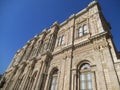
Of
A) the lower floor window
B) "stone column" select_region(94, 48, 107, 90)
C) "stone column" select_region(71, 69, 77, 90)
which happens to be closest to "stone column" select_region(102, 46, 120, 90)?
"stone column" select_region(94, 48, 107, 90)

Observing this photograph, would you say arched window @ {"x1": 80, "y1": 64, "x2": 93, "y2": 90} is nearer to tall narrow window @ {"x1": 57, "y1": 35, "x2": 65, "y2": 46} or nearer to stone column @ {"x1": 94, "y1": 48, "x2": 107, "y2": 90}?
stone column @ {"x1": 94, "y1": 48, "x2": 107, "y2": 90}

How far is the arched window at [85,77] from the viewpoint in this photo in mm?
8063

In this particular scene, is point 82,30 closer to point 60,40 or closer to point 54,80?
point 60,40

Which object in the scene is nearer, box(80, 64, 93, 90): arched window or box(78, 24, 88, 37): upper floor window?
box(80, 64, 93, 90): arched window

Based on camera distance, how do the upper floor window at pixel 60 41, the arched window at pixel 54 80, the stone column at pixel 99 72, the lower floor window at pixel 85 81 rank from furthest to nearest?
the upper floor window at pixel 60 41 → the arched window at pixel 54 80 → the lower floor window at pixel 85 81 → the stone column at pixel 99 72

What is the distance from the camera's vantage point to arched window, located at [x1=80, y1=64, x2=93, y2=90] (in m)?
8.06

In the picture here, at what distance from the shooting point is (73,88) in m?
8.27

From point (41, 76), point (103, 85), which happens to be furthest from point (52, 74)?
point (103, 85)

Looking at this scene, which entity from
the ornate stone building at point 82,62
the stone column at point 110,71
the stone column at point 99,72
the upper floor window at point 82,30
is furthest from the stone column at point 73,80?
the upper floor window at point 82,30

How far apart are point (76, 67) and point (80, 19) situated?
7.32 meters

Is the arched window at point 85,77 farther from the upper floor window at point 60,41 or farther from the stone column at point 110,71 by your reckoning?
the upper floor window at point 60,41

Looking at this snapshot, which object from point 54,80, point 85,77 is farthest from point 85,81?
point 54,80

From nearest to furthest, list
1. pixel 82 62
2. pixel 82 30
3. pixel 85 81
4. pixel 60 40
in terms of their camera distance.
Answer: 1. pixel 85 81
2. pixel 82 62
3. pixel 82 30
4. pixel 60 40

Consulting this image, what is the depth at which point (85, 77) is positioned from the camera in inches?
340
